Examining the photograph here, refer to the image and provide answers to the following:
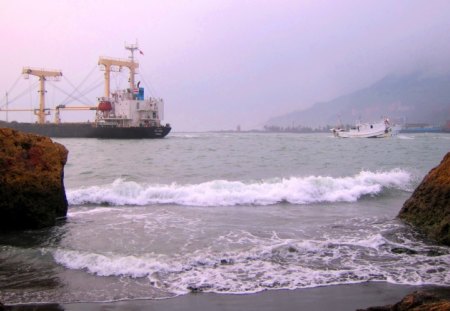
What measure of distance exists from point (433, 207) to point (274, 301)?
16.2 ft

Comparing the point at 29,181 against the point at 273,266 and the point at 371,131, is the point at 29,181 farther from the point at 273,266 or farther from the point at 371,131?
the point at 371,131

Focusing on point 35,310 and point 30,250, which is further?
point 30,250

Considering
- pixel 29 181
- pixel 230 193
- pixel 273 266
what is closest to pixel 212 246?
pixel 273 266

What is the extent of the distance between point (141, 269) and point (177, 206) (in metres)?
6.24

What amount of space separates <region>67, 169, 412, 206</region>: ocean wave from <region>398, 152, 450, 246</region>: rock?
425 centimetres

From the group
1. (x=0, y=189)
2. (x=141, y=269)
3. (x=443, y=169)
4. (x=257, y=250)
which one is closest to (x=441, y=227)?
(x=443, y=169)

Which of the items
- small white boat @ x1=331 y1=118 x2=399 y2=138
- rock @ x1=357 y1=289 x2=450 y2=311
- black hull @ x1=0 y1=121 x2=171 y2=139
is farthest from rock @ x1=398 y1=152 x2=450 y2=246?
small white boat @ x1=331 y1=118 x2=399 y2=138

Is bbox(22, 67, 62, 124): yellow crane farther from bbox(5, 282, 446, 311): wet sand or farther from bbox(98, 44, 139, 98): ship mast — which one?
bbox(5, 282, 446, 311): wet sand

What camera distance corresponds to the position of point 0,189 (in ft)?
27.9

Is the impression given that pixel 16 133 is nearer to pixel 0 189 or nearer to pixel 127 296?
pixel 0 189

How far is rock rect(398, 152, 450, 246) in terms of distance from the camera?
7.81 metres

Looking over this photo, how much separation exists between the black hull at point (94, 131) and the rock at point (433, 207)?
58.3 m

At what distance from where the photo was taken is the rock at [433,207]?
781cm

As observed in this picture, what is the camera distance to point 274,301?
16.7ft
